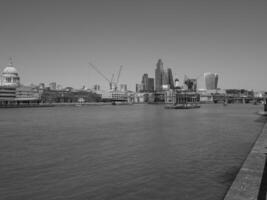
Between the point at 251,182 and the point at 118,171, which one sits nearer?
the point at 251,182

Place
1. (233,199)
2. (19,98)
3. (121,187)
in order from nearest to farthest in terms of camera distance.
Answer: (233,199), (121,187), (19,98)

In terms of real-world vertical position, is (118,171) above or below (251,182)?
below

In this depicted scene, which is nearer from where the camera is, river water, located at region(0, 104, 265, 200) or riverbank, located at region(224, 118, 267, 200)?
riverbank, located at region(224, 118, 267, 200)

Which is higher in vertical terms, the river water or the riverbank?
the riverbank

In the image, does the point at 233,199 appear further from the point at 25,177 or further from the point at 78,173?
the point at 25,177

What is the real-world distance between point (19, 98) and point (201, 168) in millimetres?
199009

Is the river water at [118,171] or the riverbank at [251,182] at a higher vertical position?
the riverbank at [251,182]

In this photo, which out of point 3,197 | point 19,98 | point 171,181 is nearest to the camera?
point 3,197

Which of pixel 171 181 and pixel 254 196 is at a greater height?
pixel 254 196

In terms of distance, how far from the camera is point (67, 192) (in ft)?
38.1

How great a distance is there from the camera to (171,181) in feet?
43.0

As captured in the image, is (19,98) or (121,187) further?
(19,98)

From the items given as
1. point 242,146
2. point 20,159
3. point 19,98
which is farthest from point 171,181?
point 19,98

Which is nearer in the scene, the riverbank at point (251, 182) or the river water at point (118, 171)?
the riverbank at point (251, 182)
